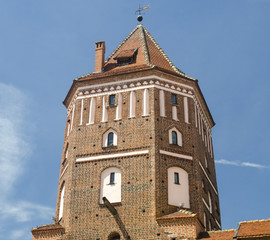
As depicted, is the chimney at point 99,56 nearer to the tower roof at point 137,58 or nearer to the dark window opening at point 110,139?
the tower roof at point 137,58

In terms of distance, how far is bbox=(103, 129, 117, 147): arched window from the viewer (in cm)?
2184

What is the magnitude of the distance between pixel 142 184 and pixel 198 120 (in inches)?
212

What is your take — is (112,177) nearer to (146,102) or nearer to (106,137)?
(106,137)

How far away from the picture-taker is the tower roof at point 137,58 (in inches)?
954

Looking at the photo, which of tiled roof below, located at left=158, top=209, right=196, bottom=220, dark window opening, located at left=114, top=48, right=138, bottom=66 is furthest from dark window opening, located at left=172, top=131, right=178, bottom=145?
dark window opening, located at left=114, top=48, right=138, bottom=66

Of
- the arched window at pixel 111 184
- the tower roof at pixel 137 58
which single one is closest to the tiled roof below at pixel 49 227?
the arched window at pixel 111 184

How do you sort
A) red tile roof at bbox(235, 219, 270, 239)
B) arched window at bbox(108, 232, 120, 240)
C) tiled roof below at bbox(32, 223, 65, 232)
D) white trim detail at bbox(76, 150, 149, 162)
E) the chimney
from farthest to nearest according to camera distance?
the chimney → white trim detail at bbox(76, 150, 149, 162) → tiled roof below at bbox(32, 223, 65, 232) → arched window at bbox(108, 232, 120, 240) → red tile roof at bbox(235, 219, 270, 239)

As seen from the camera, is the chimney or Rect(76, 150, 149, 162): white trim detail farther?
the chimney

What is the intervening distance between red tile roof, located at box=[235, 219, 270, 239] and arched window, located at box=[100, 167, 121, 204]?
501cm

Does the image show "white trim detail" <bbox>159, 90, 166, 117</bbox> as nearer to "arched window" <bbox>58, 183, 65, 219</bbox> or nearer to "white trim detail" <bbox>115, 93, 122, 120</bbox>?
"white trim detail" <bbox>115, 93, 122, 120</bbox>

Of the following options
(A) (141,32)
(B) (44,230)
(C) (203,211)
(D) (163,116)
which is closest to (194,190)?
(C) (203,211)

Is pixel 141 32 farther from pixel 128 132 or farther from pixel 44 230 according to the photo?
pixel 44 230

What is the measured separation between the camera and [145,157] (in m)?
20.8

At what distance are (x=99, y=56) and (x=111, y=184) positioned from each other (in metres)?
7.77
